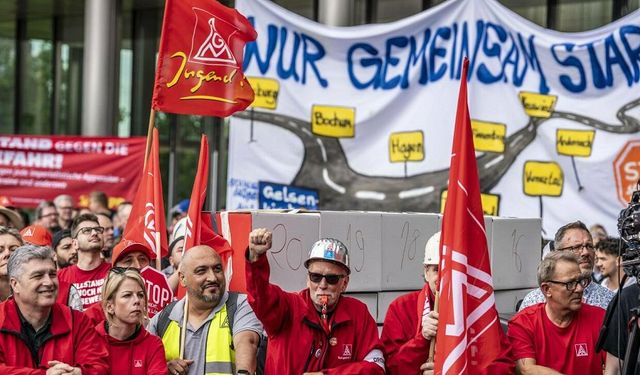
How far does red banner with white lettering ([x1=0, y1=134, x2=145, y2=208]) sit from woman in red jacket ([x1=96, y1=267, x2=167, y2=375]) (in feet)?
29.4

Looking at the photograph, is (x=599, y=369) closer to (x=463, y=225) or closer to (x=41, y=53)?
(x=463, y=225)

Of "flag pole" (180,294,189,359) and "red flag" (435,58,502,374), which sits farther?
"flag pole" (180,294,189,359)

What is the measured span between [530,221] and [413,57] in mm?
3474

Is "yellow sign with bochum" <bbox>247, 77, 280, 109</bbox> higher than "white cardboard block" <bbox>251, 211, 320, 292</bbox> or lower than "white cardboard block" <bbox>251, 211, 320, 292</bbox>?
higher

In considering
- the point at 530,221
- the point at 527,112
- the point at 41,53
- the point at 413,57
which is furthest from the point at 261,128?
the point at 41,53

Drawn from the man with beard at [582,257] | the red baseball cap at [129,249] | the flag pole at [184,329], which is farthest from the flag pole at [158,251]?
the man with beard at [582,257]

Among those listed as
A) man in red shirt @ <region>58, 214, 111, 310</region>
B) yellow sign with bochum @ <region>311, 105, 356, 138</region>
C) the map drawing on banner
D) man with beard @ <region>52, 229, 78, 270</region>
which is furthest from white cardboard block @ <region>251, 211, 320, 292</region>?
yellow sign with bochum @ <region>311, 105, 356, 138</region>

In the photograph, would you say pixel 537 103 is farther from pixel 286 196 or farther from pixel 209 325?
pixel 209 325

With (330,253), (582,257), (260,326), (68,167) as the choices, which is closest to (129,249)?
(260,326)

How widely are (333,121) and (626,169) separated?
2.93 meters

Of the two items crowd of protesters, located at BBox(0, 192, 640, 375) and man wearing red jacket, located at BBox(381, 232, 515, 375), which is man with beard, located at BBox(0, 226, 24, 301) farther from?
man wearing red jacket, located at BBox(381, 232, 515, 375)

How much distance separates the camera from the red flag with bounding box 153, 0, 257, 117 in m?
8.58

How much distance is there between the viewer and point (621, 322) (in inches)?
217

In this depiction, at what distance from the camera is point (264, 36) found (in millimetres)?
11969
